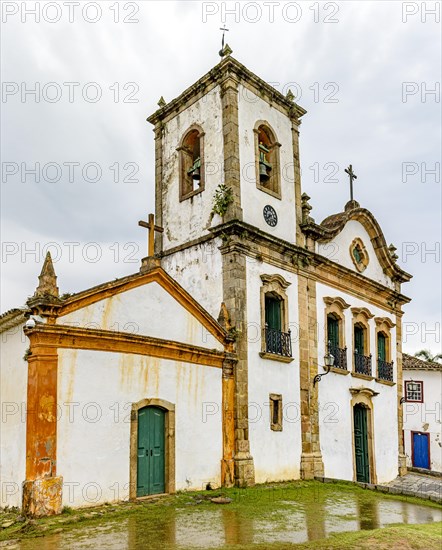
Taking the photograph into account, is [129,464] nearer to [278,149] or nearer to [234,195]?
[234,195]

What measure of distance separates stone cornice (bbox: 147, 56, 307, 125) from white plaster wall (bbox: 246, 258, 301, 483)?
4985 millimetres

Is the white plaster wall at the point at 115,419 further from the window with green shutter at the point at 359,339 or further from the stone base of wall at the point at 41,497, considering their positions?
the window with green shutter at the point at 359,339

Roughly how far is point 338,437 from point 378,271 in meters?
6.34

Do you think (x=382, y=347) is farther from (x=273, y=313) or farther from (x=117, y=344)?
(x=117, y=344)

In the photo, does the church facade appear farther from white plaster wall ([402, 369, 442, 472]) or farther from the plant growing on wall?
white plaster wall ([402, 369, 442, 472])

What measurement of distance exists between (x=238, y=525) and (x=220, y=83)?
10.8 metres

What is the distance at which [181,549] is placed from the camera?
288 inches

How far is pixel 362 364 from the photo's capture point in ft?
57.8

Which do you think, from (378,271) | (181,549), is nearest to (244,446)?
(181,549)

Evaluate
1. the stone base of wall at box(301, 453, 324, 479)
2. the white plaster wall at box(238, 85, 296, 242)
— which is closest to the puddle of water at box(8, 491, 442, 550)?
the stone base of wall at box(301, 453, 324, 479)

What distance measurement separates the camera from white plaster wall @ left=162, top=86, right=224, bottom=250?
14.8 metres

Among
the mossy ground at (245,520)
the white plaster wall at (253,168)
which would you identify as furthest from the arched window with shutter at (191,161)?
the mossy ground at (245,520)

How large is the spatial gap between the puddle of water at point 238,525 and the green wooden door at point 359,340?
6.70 meters

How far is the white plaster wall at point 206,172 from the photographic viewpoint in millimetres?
14812
